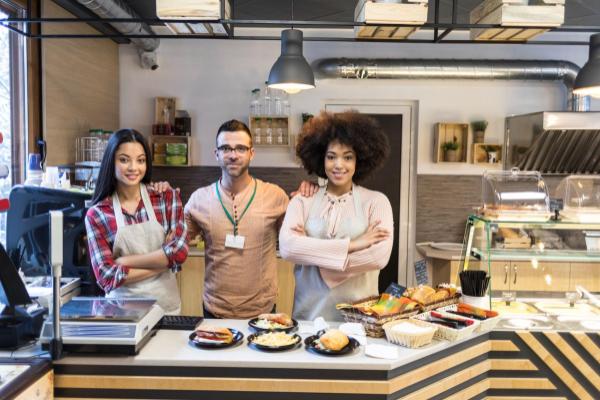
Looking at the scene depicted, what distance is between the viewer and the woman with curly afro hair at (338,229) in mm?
2393

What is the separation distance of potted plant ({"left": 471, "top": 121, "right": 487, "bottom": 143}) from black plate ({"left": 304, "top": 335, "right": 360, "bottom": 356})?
4169 millimetres

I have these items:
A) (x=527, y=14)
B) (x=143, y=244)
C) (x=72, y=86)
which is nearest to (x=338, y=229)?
(x=143, y=244)

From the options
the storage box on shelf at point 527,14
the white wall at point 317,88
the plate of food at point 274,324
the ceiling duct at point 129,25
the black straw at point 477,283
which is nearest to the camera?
the plate of food at point 274,324

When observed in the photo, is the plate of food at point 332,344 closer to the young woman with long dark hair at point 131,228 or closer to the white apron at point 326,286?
the white apron at point 326,286

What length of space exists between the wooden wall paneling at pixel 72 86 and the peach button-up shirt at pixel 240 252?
1921 mm

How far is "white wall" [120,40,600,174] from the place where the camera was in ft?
18.8

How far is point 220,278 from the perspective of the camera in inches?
113

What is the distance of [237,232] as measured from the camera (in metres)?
2.86

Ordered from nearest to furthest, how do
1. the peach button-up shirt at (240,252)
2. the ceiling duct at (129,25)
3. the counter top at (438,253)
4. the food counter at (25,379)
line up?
the food counter at (25,379), the peach button-up shirt at (240,252), the ceiling duct at (129,25), the counter top at (438,253)

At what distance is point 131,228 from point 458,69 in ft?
13.9

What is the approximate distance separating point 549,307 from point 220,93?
421 cm

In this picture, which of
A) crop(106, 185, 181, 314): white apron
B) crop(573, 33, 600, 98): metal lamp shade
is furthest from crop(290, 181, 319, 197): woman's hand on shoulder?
crop(573, 33, 600, 98): metal lamp shade

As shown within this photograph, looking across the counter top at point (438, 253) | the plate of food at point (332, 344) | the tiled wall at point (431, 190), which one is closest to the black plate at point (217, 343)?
the plate of food at point (332, 344)

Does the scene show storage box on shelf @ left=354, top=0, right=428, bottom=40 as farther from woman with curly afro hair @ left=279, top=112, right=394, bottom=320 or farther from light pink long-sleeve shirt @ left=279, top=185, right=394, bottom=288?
light pink long-sleeve shirt @ left=279, top=185, right=394, bottom=288
